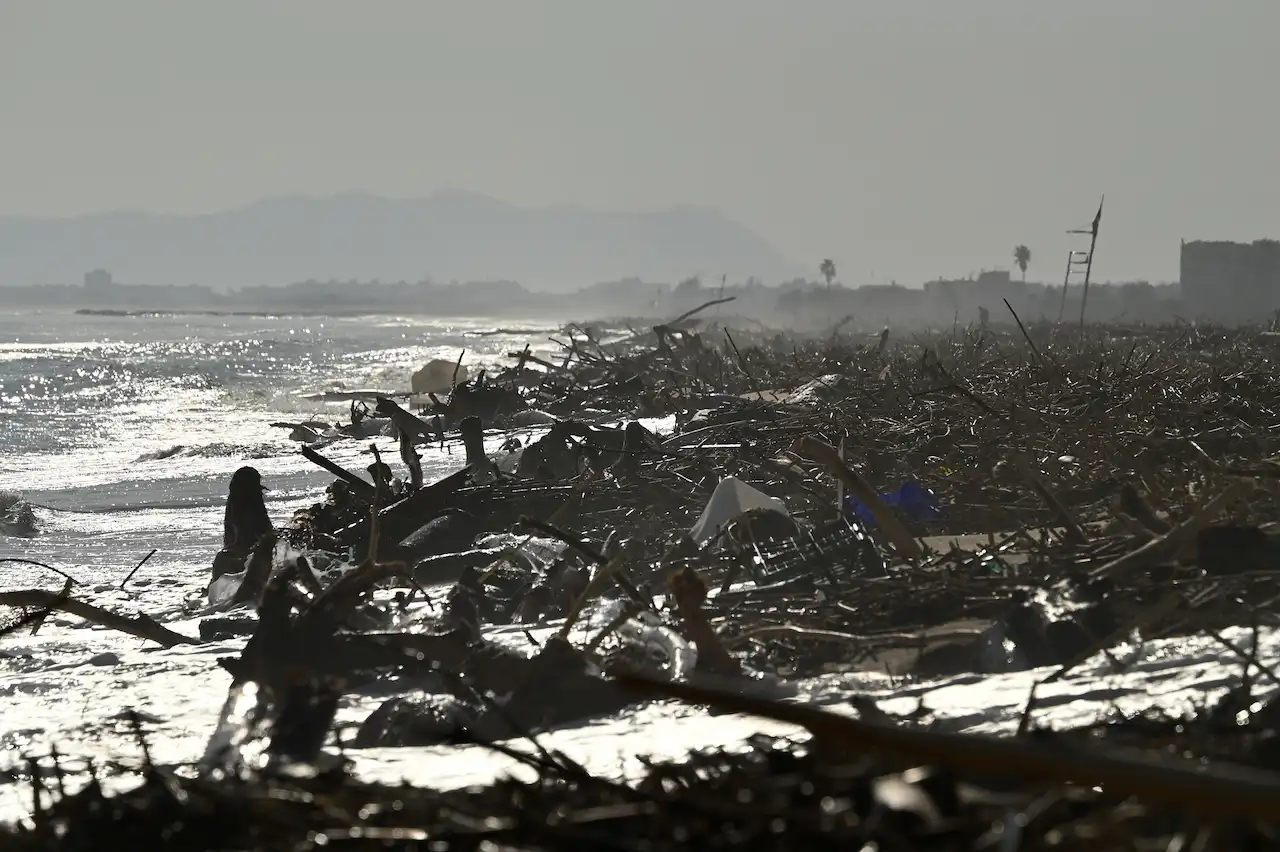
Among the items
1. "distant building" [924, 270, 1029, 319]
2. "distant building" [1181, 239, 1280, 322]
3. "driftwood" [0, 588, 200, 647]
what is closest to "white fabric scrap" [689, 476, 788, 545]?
"driftwood" [0, 588, 200, 647]

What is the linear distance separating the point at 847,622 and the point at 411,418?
9.76 metres

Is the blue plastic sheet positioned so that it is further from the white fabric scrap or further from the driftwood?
the driftwood

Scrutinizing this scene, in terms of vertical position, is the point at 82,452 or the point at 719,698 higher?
the point at 719,698

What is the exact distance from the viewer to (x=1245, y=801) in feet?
5.25

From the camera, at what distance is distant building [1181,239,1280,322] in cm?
7669

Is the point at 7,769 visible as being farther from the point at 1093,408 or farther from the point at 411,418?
the point at 411,418

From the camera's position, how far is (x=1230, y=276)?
79.2 m

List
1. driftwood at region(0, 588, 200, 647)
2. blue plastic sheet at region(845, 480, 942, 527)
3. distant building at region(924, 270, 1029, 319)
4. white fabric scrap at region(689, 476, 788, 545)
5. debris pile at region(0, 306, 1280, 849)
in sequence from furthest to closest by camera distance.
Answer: distant building at region(924, 270, 1029, 319), blue plastic sheet at region(845, 480, 942, 527), white fabric scrap at region(689, 476, 788, 545), driftwood at region(0, 588, 200, 647), debris pile at region(0, 306, 1280, 849)

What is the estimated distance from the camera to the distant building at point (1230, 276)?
252 ft

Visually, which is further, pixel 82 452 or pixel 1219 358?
pixel 82 452

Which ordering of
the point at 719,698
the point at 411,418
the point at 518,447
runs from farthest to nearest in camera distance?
the point at 411,418
the point at 518,447
the point at 719,698

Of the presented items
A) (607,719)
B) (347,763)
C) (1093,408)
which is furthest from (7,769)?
(1093,408)

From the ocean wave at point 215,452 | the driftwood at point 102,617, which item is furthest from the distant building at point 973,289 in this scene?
the driftwood at point 102,617

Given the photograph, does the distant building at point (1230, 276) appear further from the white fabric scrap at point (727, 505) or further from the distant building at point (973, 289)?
the white fabric scrap at point (727, 505)
